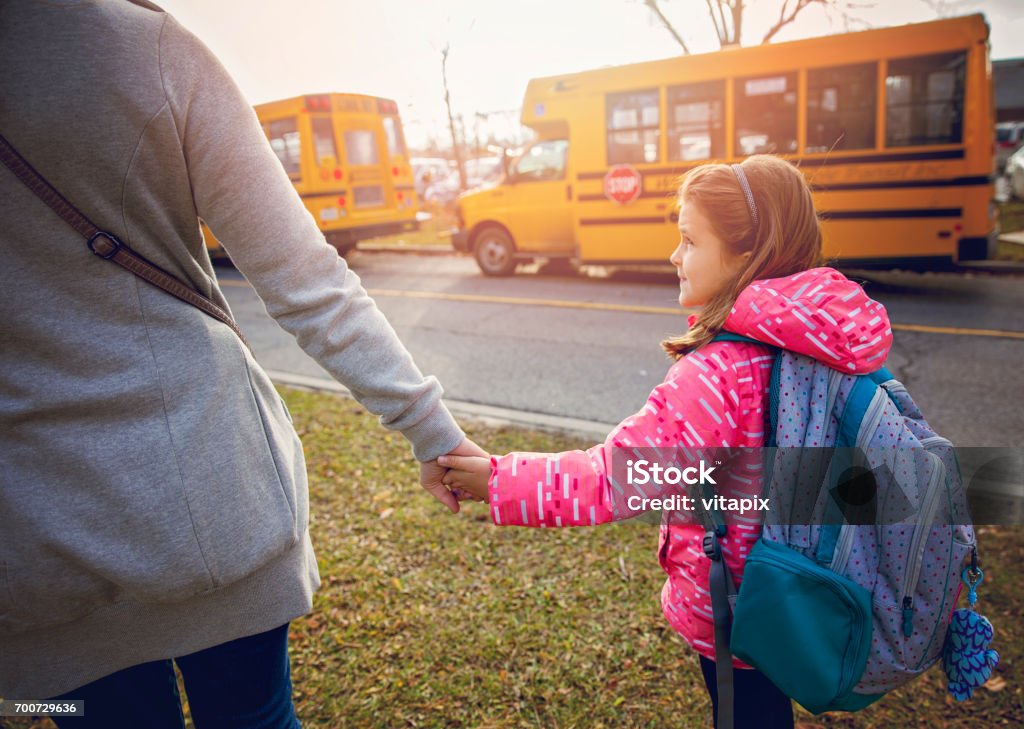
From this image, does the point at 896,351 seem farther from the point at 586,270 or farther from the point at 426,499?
the point at 586,270

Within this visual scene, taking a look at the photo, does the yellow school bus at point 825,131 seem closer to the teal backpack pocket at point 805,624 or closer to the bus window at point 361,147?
the bus window at point 361,147

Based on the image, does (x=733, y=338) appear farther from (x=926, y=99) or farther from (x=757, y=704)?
(x=926, y=99)

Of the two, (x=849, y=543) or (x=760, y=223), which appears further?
(x=760, y=223)

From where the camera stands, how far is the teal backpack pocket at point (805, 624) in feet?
3.86

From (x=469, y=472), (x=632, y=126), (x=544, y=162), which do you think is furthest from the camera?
(x=544, y=162)

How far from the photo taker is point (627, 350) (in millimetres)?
6332

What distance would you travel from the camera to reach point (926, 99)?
808 cm

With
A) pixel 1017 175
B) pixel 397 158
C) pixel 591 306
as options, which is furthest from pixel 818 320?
pixel 1017 175

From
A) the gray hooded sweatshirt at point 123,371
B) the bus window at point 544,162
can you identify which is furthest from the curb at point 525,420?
the bus window at point 544,162

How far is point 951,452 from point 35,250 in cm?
148

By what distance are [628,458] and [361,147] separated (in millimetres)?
12603

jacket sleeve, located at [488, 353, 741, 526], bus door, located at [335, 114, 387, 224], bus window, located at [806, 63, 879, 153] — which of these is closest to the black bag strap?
jacket sleeve, located at [488, 353, 741, 526]

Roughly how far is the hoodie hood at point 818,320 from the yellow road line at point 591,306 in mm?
6347

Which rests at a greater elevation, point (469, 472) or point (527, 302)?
point (469, 472)
